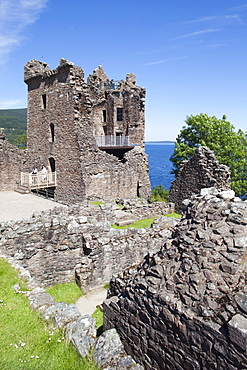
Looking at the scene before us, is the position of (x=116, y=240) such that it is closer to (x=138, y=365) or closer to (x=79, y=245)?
(x=79, y=245)

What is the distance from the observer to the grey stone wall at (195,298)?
15.2 ft

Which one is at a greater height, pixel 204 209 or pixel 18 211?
pixel 204 209

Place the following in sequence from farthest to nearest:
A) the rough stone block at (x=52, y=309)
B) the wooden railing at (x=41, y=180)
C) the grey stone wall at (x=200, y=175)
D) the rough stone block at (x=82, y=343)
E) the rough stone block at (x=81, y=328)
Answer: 1. the wooden railing at (x=41, y=180)
2. the grey stone wall at (x=200, y=175)
3. the rough stone block at (x=52, y=309)
4. the rough stone block at (x=81, y=328)
5. the rough stone block at (x=82, y=343)

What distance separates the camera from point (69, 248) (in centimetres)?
1097

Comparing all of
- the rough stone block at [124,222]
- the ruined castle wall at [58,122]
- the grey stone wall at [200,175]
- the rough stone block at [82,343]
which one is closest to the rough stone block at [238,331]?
the rough stone block at [82,343]

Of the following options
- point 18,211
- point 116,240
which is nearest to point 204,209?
point 116,240

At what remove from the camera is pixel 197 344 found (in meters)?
4.84

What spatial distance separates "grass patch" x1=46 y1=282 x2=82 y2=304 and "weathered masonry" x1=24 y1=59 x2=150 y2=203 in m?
12.4

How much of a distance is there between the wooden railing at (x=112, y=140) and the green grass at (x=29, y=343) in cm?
2728

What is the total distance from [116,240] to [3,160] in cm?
1896

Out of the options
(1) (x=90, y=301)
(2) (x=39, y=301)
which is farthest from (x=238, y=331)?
(1) (x=90, y=301)

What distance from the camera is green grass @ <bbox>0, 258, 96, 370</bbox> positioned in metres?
5.40

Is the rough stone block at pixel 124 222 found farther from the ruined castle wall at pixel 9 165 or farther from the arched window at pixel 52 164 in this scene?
the ruined castle wall at pixel 9 165

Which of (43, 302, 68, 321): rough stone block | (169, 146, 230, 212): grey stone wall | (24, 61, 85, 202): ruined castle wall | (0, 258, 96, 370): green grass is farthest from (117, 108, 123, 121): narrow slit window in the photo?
(43, 302, 68, 321): rough stone block
